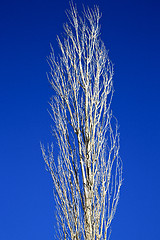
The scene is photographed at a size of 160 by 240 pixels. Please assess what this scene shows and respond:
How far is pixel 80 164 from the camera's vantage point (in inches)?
176

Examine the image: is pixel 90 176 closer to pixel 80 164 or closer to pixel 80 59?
pixel 80 164

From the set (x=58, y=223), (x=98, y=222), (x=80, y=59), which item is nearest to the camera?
(x=98, y=222)

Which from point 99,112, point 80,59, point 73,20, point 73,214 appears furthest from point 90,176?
point 73,20

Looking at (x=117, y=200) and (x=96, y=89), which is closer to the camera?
(x=117, y=200)

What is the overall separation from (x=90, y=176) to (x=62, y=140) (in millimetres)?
625

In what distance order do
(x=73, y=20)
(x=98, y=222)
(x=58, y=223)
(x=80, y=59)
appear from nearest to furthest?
(x=98, y=222) < (x=58, y=223) < (x=80, y=59) < (x=73, y=20)

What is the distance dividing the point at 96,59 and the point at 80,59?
0.70 feet

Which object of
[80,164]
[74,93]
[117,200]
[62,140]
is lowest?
[117,200]

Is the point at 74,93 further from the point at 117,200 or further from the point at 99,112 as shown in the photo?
the point at 117,200

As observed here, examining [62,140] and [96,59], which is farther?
[96,59]

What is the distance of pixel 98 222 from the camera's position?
4301 mm

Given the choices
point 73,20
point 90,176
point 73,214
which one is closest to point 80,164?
point 90,176

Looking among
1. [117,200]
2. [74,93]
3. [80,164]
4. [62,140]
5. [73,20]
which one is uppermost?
[73,20]

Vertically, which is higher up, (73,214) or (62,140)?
(62,140)
